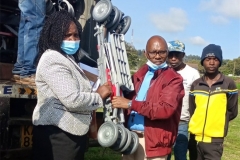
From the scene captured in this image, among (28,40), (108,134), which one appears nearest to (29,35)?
(28,40)

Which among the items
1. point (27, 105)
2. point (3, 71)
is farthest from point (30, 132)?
point (3, 71)

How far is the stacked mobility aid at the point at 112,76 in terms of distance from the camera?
3.05 m

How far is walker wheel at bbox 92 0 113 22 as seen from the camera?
3.59 metres

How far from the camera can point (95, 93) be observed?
287 cm

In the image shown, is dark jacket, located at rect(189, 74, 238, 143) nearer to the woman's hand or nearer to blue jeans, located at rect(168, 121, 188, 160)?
blue jeans, located at rect(168, 121, 188, 160)

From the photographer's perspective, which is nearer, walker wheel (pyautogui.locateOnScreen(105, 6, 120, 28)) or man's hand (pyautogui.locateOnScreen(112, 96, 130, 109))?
man's hand (pyautogui.locateOnScreen(112, 96, 130, 109))

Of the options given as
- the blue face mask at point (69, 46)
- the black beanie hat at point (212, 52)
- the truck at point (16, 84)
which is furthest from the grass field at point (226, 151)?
the blue face mask at point (69, 46)

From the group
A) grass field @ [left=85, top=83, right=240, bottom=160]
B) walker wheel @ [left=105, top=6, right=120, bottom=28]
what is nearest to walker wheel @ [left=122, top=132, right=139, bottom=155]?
walker wheel @ [left=105, top=6, right=120, bottom=28]

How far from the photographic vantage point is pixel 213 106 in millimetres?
4066

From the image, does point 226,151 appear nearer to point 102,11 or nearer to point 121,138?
point 102,11

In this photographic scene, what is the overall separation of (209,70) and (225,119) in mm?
537

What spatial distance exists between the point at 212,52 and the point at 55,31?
1899mm

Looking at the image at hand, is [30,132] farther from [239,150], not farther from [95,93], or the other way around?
[239,150]

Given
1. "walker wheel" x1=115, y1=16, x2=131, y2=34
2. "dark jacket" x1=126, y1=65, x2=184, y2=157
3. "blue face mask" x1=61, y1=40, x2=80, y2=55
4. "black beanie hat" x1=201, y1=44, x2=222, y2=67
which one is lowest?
"dark jacket" x1=126, y1=65, x2=184, y2=157
